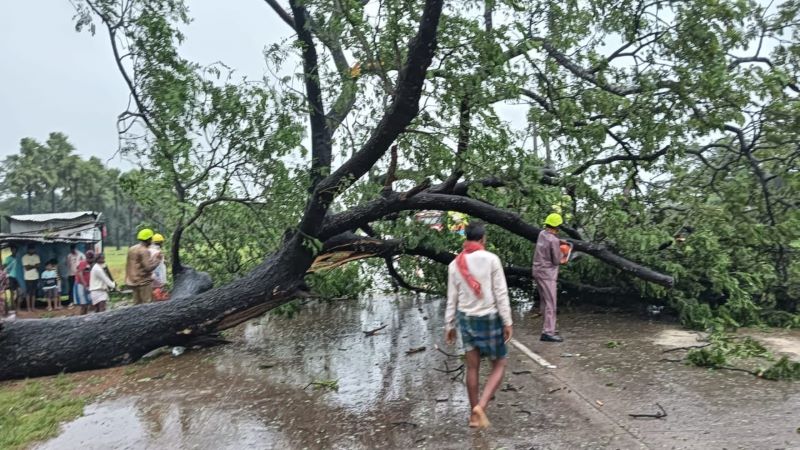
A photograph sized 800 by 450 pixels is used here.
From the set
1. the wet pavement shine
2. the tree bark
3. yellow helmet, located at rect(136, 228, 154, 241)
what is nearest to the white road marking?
the wet pavement shine

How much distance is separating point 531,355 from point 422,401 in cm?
189

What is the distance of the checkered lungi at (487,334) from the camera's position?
4871 millimetres

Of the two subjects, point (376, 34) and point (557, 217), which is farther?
point (557, 217)

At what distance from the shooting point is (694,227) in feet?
28.6

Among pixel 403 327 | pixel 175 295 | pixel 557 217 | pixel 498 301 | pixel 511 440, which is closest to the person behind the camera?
pixel 511 440

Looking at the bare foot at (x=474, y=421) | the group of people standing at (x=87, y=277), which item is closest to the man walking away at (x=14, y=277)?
the group of people standing at (x=87, y=277)

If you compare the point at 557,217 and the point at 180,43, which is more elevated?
the point at 180,43

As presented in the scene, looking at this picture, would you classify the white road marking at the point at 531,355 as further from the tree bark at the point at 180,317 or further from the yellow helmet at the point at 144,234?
the yellow helmet at the point at 144,234

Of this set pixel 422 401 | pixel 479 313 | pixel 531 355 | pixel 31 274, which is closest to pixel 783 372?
pixel 531 355

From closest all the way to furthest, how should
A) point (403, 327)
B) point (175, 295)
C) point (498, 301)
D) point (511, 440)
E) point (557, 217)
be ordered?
point (511, 440) → point (498, 301) → point (557, 217) → point (175, 295) → point (403, 327)

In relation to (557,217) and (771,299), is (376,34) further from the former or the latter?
(771,299)

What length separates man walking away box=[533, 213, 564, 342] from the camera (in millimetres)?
7582

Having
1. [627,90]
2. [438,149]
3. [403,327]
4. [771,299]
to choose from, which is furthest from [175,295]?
[771,299]

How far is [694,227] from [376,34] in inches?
203
